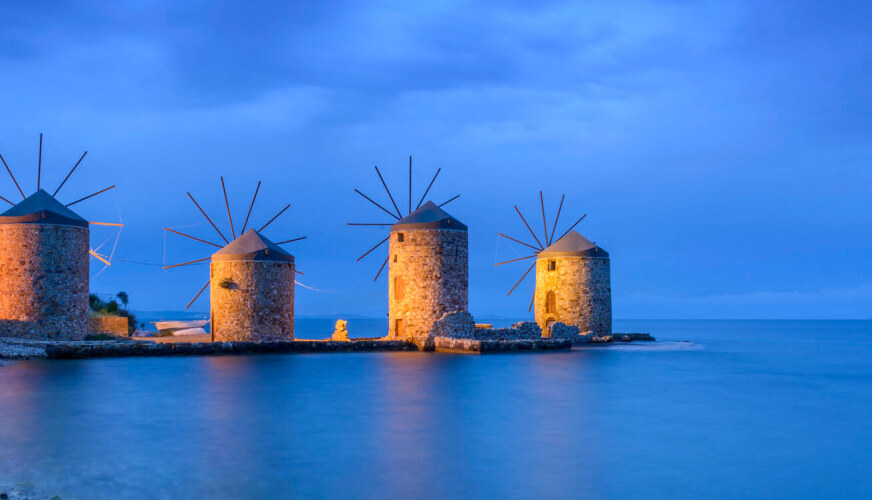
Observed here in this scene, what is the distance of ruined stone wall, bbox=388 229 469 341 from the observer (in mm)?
18422

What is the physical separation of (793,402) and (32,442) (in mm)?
10663

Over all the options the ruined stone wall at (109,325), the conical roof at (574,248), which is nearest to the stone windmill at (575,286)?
the conical roof at (574,248)

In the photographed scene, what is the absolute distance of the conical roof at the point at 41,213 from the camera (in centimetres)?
1744

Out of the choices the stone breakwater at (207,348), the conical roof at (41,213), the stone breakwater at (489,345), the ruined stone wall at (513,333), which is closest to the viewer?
the stone breakwater at (207,348)

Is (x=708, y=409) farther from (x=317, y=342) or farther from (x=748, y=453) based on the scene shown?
(x=317, y=342)

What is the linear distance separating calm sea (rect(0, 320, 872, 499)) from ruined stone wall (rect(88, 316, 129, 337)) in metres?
7.01

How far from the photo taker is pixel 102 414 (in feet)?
31.8

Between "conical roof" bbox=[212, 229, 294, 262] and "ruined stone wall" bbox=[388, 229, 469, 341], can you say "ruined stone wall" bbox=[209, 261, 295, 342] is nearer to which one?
"conical roof" bbox=[212, 229, 294, 262]

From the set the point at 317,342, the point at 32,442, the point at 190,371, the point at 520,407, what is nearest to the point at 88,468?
the point at 32,442

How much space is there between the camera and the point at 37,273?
17.3 meters

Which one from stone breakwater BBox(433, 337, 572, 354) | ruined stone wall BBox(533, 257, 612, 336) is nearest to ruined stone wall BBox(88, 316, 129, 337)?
stone breakwater BBox(433, 337, 572, 354)

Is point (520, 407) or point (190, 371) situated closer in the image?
point (520, 407)

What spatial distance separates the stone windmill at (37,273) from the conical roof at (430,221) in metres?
7.68

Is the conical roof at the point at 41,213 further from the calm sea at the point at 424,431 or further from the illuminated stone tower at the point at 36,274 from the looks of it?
the calm sea at the point at 424,431
